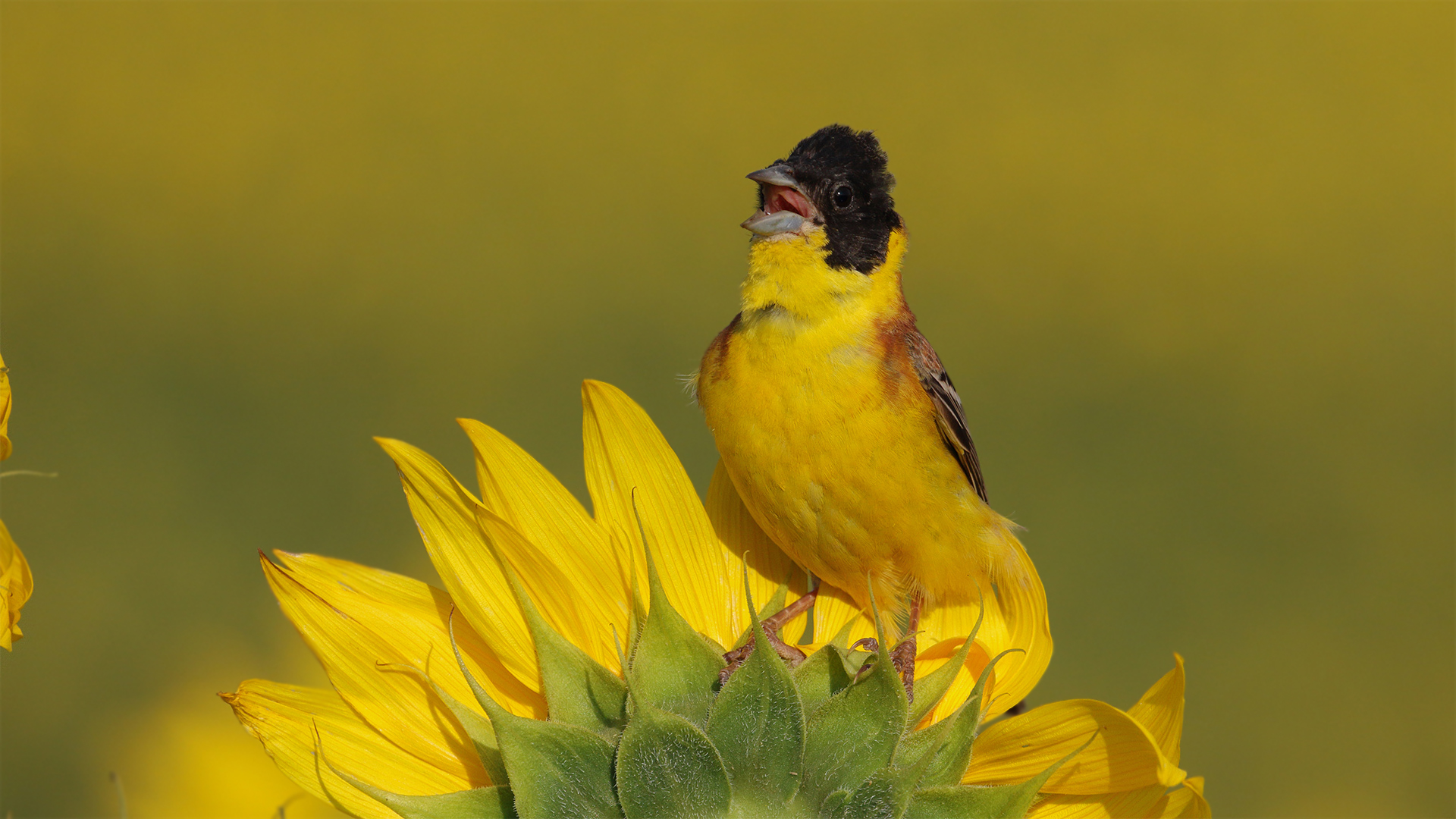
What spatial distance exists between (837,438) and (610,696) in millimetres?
691

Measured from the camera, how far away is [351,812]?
1.21 m

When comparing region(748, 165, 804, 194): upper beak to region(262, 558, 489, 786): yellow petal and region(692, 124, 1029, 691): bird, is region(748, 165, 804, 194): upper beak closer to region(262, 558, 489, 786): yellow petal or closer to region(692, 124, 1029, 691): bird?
region(692, 124, 1029, 691): bird

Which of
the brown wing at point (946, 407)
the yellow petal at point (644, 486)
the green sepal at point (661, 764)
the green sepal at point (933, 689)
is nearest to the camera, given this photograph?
the green sepal at point (661, 764)

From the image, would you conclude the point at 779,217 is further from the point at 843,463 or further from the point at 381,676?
the point at 381,676

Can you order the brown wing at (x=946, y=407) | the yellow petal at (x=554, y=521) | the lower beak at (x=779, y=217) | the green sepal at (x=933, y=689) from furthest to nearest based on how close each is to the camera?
the brown wing at (x=946, y=407) < the lower beak at (x=779, y=217) < the yellow petal at (x=554, y=521) < the green sepal at (x=933, y=689)

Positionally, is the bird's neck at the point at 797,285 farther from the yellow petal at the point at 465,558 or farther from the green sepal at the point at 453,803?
the green sepal at the point at 453,803

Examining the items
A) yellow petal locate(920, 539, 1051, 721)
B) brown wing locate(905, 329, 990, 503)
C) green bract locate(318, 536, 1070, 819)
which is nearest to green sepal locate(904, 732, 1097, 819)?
green bract locate(318, 536, 1070, 819)

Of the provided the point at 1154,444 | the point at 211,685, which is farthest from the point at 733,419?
the point at 1154,444

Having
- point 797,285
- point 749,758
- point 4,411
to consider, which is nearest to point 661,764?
point 749,758

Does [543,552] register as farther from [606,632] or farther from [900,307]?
[900,307]

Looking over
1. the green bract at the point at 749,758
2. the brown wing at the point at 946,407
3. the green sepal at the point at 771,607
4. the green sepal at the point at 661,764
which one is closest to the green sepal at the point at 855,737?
the green bract at the point at 749,758

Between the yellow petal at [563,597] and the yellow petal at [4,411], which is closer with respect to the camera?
the yellow petal at [4,411]

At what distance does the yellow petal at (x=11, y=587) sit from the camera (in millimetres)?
969

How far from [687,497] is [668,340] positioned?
6.95m
